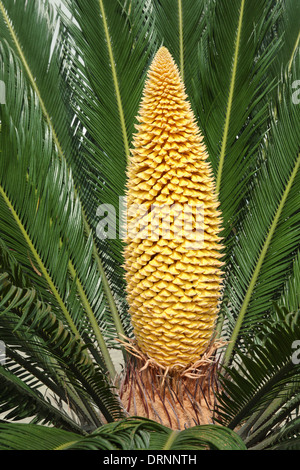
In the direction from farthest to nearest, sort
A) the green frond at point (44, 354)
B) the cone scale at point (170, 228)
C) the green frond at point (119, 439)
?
the cone scale at point (170, 228)
the green frond at point (44, 354)
the green frond at point (119, 439)

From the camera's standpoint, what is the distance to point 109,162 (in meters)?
2.92

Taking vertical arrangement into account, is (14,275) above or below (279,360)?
above

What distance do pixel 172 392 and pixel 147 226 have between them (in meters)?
0.65

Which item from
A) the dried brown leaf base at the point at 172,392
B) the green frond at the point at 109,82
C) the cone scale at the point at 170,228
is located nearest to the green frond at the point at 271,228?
the dried brown leaf base at the point at 172,392

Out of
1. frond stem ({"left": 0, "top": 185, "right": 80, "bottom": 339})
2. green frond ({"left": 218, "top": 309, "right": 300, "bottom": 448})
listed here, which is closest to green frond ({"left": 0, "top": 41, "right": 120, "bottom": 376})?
frond stem ({"left": 0, "top": 185, "right": 80, "bottom": 339})

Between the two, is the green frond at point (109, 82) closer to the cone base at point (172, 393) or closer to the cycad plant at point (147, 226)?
the cycad plant at point (147, 226)

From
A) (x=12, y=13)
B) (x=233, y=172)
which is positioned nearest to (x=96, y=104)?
(x=12, y=13)

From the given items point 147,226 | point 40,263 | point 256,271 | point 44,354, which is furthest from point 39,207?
point 256,271

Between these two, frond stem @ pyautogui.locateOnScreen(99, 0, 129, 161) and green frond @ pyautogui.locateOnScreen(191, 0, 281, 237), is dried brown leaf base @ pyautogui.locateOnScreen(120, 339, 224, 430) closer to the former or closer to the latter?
green frond @ pyautogui.locateOnScreen(191, 0, 281, 237)

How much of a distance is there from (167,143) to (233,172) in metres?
0.73

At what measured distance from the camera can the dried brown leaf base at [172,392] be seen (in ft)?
7.20

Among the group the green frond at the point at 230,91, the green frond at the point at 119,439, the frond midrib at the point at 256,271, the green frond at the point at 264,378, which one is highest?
the green frond at the point at 230,91

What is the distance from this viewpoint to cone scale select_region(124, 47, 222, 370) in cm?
213

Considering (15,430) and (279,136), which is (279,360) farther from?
(279,136)
